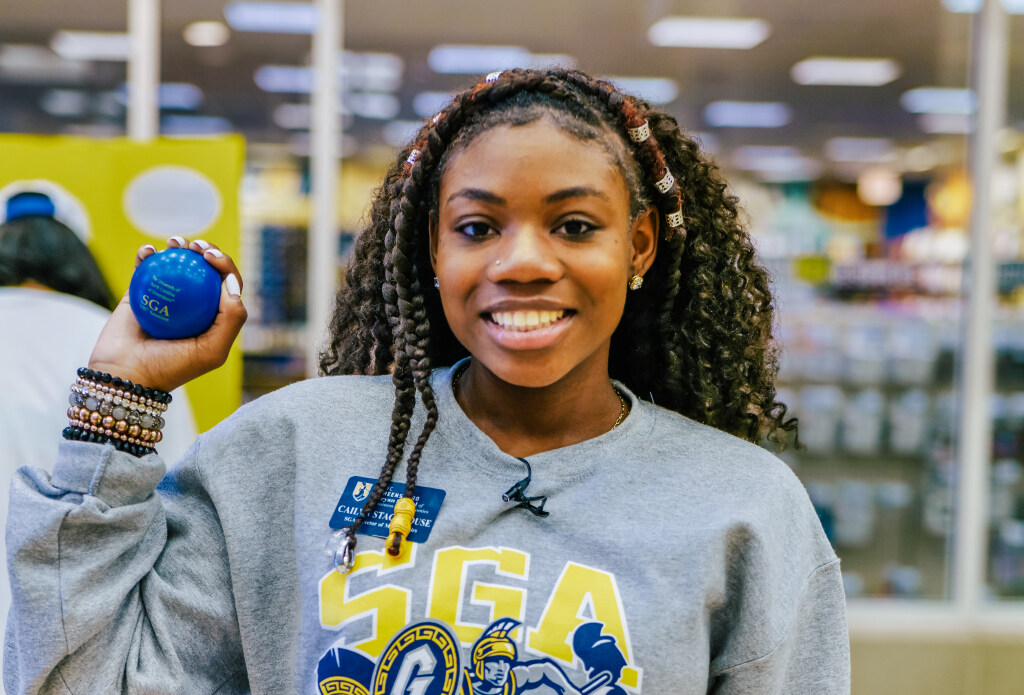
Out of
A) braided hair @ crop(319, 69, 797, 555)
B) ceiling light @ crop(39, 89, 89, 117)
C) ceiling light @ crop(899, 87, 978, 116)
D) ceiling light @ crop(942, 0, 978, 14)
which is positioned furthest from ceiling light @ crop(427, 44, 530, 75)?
braided hair @ crop(319, 69, 797, 555)

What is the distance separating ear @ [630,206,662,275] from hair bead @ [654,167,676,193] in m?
0.04

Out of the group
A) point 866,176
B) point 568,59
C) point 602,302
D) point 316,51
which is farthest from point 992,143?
point 602,302

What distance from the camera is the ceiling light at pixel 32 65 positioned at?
3.91 metres

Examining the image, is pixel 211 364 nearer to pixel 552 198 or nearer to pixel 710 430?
pixel 552 198

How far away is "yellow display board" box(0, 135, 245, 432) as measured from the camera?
2824 mm

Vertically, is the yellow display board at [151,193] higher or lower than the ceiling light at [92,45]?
lower

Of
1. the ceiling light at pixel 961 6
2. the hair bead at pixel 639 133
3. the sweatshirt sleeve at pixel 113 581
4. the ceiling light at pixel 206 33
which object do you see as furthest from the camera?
the ceiling light at pixel 206 33

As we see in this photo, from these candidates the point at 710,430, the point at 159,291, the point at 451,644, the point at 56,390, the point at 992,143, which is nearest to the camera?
the point at 451,644

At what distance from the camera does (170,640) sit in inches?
47.4

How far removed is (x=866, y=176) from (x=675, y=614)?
333 centimetres

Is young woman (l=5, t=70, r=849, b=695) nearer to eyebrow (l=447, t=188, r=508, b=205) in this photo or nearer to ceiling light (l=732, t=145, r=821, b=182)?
eyebrow (l=447, t=188, r=508, b=205)

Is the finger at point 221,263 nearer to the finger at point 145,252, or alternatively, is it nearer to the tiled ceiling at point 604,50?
the finger at point 145,252

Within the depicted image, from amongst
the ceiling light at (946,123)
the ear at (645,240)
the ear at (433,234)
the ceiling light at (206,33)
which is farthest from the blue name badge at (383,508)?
the ceiling light at (946,123)

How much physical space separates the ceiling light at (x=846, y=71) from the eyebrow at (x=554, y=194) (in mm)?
3121
